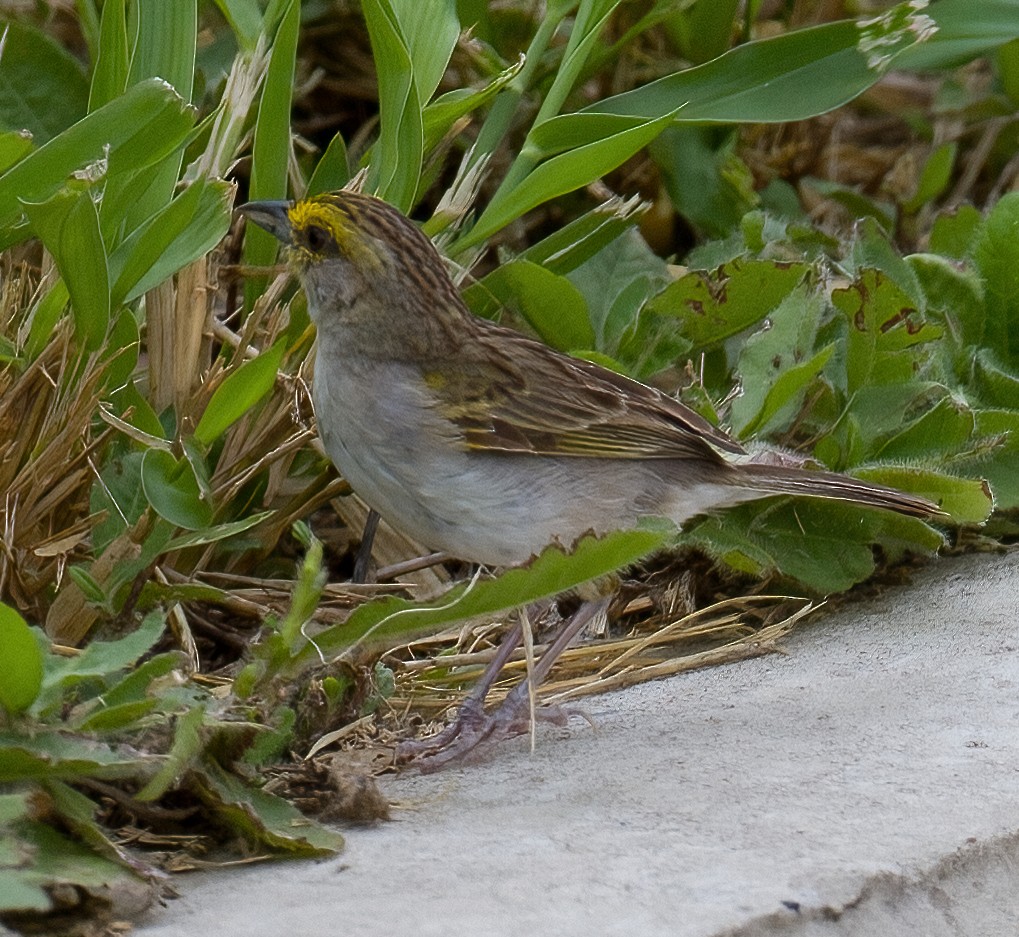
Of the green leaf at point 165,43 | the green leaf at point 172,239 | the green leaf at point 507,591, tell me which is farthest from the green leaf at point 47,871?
the green leaf at point 165,43

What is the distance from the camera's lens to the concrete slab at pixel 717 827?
2.56 meters

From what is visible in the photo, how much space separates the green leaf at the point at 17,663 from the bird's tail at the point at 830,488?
210 cm

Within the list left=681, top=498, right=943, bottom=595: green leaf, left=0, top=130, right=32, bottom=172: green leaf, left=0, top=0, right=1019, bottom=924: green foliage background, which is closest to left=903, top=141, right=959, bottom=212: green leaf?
left=0, top=0, right=1019, bottom=924: green foliage background

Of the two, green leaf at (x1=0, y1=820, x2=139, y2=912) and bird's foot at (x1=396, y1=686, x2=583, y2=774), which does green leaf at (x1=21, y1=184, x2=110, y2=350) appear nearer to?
bird's foot at (x1=396, y1=686, x2=583, y2=774)

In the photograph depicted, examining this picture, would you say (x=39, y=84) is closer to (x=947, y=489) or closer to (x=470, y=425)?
(x=470, y=425)

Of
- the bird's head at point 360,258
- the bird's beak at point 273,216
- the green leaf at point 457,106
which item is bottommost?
the bird's head at point 360,258

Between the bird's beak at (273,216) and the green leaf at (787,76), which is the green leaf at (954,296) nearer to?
the green leaf at (787,76)

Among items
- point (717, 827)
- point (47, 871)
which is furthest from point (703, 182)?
point (47, 871)

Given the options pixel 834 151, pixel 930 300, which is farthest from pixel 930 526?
pixel 834 151

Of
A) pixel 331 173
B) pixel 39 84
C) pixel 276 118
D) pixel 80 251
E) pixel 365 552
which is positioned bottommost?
pixel 365 552

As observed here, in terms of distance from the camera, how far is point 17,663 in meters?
2.77

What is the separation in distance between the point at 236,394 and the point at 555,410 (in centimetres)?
85

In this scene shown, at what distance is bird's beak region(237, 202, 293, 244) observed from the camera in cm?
429

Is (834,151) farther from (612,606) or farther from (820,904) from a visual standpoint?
(820,904)
